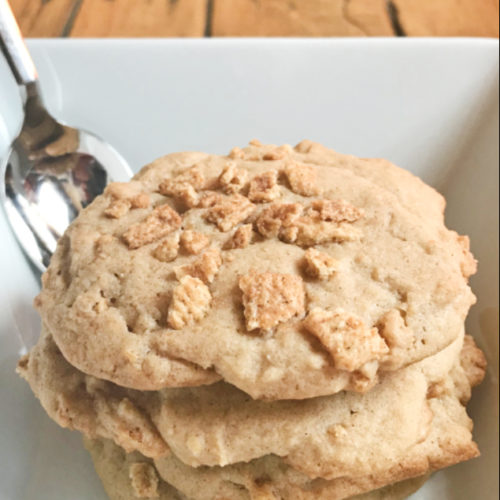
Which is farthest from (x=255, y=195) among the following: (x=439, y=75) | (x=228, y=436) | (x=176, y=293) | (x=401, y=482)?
(x=439, y=75)

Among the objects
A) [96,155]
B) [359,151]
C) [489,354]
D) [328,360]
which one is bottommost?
[489,354]

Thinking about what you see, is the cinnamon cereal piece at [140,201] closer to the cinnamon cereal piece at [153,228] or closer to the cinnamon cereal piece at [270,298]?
the cinnamon cereal piece at [153,228]

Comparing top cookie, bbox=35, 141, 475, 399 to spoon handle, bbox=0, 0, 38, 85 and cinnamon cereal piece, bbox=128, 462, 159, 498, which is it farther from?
spoon handle, bbox=0, 0, 38, 85

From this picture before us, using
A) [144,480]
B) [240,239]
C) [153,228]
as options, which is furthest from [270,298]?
[144,480]

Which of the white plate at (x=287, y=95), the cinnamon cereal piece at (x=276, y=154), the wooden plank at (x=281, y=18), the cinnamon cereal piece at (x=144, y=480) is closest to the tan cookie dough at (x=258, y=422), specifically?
the cinnamon cereal piece at (x=144, y=480)

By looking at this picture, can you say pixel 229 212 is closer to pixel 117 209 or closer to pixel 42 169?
pixel 117 209

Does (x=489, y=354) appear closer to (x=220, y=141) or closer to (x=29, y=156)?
(x=220, y=141)
